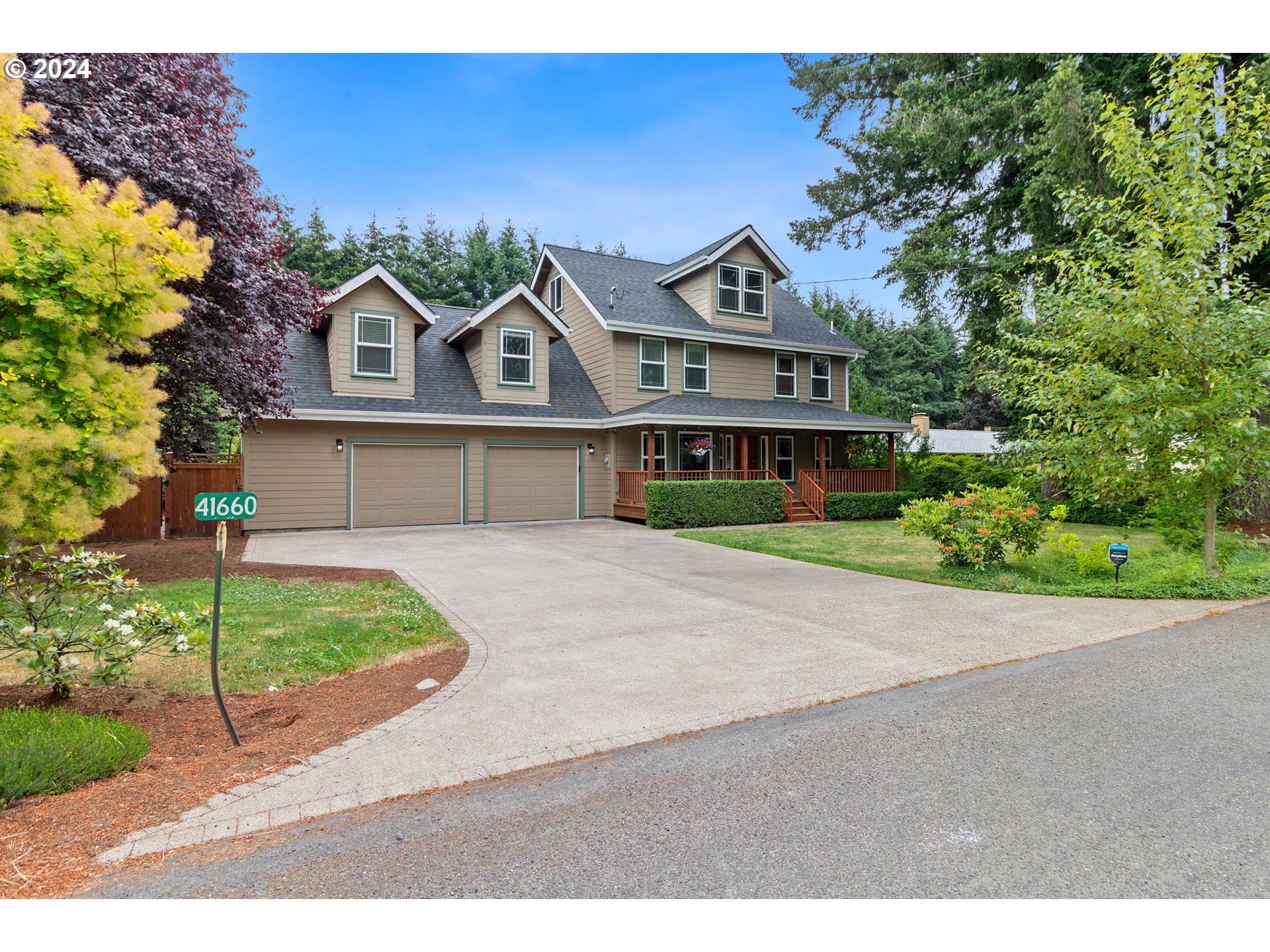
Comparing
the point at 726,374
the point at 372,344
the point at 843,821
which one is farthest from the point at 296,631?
the point at 726,374

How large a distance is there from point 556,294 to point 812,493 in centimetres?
984

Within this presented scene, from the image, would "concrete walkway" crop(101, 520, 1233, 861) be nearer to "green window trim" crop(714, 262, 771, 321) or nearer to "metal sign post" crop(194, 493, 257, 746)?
"metal sign post" crop(194, 493, 257, 746)

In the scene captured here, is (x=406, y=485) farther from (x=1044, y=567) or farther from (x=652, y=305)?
(x=1044, y=567)

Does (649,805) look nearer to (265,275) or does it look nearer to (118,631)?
(118,631)

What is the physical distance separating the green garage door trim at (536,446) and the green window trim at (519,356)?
4.66ft

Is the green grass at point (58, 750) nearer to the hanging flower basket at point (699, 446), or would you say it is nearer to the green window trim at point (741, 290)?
the hanging flower basket at point (699, 446)

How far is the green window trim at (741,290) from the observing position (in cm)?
1917

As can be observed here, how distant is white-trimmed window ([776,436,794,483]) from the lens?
20016mm

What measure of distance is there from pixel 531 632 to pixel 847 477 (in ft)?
48.4

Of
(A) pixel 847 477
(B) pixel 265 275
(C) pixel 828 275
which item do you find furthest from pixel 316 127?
(C) pixel 828 275

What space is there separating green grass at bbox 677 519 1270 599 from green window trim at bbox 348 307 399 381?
8078 millimetres

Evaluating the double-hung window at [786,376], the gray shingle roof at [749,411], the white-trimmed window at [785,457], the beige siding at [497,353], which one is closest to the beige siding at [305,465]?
the beige siding at [497,353]

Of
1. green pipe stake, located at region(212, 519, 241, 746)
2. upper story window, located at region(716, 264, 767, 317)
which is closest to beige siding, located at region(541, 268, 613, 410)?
upper story window, located at region(716, 264, 767, 317)

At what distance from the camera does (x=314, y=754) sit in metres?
3.49
